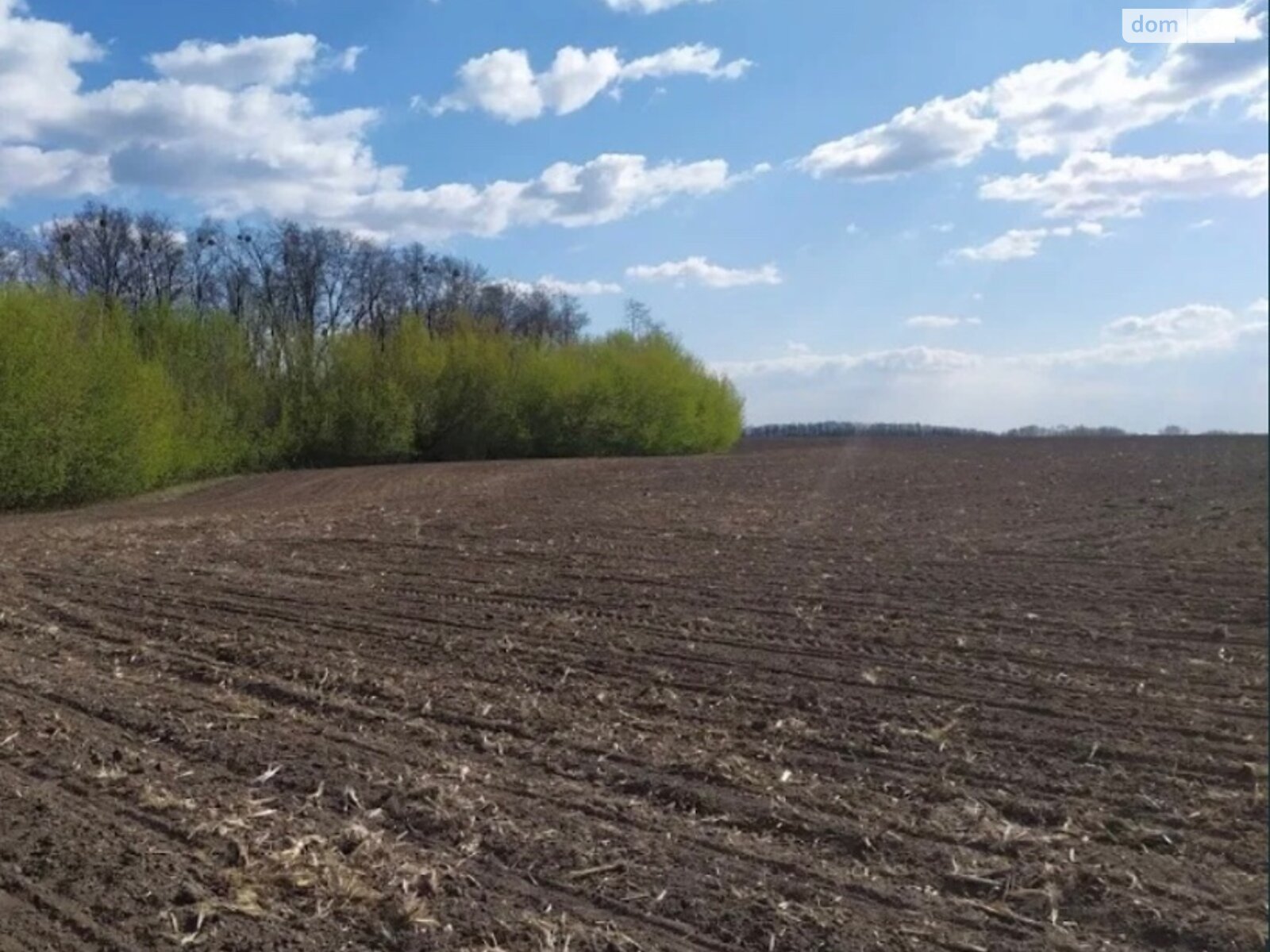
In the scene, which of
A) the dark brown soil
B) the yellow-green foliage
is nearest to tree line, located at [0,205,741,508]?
the yellow-green foliage

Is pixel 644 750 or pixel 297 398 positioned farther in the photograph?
pixel 297 398

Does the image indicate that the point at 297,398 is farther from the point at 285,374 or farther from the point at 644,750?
the point at 644,750

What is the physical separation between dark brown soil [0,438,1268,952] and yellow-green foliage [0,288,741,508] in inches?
525

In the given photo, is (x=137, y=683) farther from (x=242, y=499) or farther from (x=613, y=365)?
(x=613, y=365)

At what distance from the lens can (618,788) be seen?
604 centimetres

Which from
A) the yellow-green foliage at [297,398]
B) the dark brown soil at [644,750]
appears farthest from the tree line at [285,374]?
the dark brown soil at [644,750]

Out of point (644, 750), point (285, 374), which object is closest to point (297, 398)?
point (285, 374)

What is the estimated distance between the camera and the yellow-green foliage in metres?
26.5

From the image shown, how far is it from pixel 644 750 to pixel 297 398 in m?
40.4

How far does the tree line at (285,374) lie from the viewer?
2712cm

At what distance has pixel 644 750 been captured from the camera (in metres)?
6.63

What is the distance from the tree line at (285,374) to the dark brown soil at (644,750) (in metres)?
14.1

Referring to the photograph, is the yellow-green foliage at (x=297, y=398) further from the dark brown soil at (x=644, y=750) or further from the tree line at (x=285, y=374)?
the dark brown soil at (x=644, y=750)

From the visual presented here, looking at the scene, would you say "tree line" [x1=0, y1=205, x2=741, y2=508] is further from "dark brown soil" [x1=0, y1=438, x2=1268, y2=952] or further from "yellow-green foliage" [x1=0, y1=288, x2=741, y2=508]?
"dark brown soil" [x1=0, y1=438, x2=1268, y2=952]
